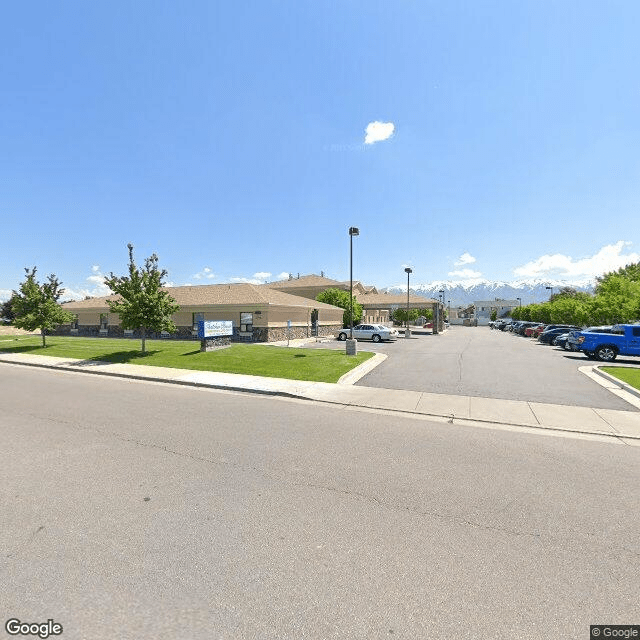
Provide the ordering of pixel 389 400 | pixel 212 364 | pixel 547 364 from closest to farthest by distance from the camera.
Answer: pixel 389 400
pixel 212 364
pixel 547 364

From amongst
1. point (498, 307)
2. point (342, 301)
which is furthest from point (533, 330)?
point (498, 307)

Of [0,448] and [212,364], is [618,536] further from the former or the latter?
[212,364]

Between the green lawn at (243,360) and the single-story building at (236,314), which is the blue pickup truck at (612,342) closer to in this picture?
the green lawn at (243,360)

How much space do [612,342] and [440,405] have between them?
50.0 feet

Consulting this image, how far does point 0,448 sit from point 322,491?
19.0 feet

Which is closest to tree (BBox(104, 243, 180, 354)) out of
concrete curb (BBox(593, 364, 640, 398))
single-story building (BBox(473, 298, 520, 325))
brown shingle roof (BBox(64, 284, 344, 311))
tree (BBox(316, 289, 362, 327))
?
brown shingle roof (BBox(64, 284, 344, 311))

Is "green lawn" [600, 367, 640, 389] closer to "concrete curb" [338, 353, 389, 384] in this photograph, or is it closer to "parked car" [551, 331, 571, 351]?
"concrete curb" [338, 353, 389, 384]

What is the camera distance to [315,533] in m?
3.66

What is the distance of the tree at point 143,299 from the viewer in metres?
17.6

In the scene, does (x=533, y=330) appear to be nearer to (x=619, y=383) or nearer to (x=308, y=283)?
(x=619, y=383)

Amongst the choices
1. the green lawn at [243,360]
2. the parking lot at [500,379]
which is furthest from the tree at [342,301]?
the parking lot at [500,379]

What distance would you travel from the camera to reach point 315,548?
3420 millimetres

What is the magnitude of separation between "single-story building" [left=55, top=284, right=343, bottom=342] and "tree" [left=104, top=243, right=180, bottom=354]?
6939mm

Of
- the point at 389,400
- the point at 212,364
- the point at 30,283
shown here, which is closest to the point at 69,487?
the point at 389,400
